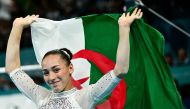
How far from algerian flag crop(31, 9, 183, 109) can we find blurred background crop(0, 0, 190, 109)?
2.33 meters

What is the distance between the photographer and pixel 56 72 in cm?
448

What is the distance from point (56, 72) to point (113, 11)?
514 centimetres

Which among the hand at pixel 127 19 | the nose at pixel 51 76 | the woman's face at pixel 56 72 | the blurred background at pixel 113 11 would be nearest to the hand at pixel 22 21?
the woman's face at pixel 56 72

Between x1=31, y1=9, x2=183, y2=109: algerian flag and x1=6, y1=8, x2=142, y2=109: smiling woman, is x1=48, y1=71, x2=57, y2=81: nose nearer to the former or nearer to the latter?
x1=6, y1=8, x2=142, y2=109: smiling woman

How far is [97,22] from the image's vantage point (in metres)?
5.45

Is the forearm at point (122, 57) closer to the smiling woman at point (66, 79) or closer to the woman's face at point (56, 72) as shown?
the smiling woman at point (66, 79)

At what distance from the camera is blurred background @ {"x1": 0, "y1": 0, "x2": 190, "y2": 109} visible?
27.7ft

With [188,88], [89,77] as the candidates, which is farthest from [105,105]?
[188,88]

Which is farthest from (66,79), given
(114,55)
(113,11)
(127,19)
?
(113,11)

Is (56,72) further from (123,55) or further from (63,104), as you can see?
(123,55)

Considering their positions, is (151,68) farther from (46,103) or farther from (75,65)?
(46,103)

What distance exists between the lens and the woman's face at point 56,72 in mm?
4461

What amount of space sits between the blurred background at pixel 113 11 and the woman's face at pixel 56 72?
3.19 meters

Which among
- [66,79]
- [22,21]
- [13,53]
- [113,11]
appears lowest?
[113,11]
